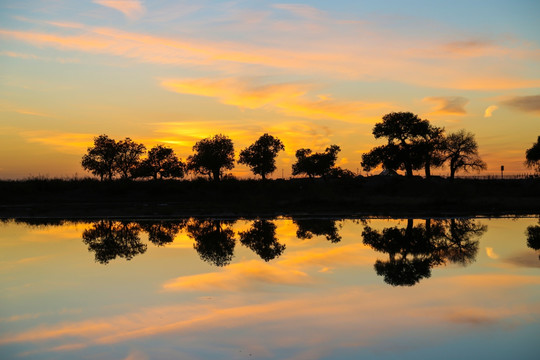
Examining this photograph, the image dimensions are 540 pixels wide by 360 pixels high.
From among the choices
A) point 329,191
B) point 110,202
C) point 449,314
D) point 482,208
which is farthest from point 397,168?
point 449,314

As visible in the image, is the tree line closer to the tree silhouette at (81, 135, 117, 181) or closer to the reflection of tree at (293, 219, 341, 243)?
the tree silhouette at (81, 135, 117, 181)

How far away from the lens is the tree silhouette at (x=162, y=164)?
118 metres

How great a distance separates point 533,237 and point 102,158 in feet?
320

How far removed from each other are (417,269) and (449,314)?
6.44 metres

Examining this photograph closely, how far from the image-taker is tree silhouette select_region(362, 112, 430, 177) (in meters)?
91.1

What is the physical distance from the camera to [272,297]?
51.0 feet

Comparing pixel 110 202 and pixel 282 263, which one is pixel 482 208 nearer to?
pixel 282 263

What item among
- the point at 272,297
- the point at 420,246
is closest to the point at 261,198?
the point at 420,246

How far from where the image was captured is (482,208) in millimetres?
49375

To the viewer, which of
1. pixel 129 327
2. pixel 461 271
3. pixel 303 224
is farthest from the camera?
pixel 303 224

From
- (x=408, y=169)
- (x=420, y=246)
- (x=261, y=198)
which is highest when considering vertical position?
(x=408, y=169)

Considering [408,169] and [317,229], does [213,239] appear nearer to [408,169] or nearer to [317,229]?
[317,229]

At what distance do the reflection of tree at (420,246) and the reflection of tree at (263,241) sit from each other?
498cm

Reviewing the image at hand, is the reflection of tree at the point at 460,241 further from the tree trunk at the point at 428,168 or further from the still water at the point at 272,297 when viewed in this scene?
the tree trunk at the point at 428,168
